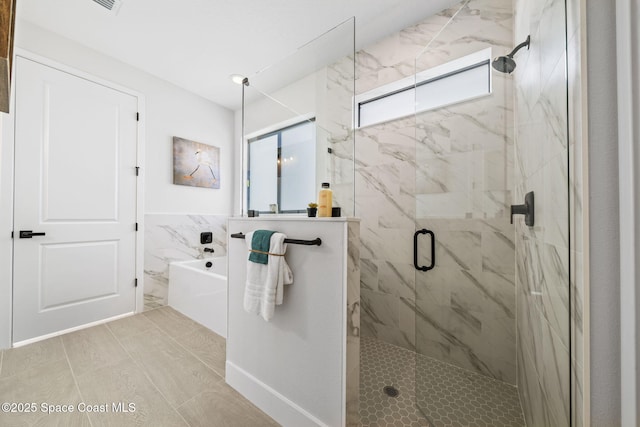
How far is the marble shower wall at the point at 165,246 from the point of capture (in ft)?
8.63

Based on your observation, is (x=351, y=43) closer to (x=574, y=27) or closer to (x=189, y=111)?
(x=574, y=27)

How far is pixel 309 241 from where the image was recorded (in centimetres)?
108

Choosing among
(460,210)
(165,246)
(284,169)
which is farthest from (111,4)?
(460,210)

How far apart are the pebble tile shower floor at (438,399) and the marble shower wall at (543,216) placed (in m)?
0.12

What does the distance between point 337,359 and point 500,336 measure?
1.04 metres

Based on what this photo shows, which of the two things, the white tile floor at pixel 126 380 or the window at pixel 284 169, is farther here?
the window at pixel 284 169

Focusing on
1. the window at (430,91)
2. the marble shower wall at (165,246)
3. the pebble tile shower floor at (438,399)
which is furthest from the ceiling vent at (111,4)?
the pebble tile shower floor at (438,399)

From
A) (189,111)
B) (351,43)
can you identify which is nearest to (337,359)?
(351,43)

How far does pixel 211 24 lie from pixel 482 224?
2552mm

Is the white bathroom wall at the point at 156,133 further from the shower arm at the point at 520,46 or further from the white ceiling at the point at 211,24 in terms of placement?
the shower arm at the point at 520,46

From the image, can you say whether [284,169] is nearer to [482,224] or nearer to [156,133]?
[482,224]

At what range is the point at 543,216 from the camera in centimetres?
89

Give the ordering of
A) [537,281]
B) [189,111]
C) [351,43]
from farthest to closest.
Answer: [189,111], [351,43], [537,281]

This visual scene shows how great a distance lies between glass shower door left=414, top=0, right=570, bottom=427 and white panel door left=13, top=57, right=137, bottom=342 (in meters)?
2.86
